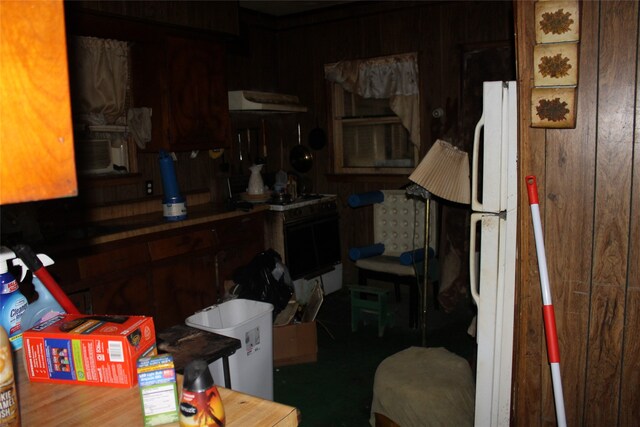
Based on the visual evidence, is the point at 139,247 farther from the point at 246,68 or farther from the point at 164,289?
the point at 246,68

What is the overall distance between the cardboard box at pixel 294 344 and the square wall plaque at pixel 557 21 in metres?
2.15

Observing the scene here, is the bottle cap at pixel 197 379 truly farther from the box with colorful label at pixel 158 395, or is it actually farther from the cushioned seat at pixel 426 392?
the cushioned seat at pixel 426 392

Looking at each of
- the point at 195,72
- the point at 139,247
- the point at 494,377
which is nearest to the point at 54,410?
the point at 494,377

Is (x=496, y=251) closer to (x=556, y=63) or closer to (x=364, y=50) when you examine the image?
(x=556, y=63)

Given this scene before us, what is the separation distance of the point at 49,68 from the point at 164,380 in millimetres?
667

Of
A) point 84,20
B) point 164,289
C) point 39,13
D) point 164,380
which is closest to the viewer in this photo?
point 39,13

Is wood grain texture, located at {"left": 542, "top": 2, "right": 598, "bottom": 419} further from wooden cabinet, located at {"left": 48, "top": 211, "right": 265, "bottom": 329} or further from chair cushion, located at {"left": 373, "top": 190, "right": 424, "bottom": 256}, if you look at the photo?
wooden cabinet, located at {"left": 48, "top": 211, "right": 265, "bottom": 329}

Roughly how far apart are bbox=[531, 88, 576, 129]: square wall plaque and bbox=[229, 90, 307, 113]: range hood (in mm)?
2848

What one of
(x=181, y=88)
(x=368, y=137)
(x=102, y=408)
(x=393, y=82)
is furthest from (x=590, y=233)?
(x=368, y=137)

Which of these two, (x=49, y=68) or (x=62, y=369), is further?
(x=62, y=369)

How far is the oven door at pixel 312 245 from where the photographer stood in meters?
4.36

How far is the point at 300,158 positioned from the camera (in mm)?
5273

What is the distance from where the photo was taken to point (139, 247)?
11.2 ft

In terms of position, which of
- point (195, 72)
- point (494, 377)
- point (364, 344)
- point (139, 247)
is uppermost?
point (195, 72)
